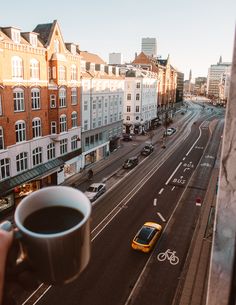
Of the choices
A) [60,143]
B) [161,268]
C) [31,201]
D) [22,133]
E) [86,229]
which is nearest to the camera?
[86,229]

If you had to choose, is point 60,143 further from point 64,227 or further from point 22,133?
point 64,227

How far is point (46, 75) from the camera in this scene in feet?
98.7

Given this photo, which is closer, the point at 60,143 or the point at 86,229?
the point at 86,229

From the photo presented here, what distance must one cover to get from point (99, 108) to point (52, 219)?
1659 inches

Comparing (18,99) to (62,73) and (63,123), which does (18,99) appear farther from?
(63,123)

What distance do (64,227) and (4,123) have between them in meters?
24.4

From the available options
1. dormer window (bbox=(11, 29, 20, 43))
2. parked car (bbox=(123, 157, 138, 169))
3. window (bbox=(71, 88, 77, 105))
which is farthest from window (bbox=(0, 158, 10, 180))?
parked car (bbox=(123, 157, 138, 169))

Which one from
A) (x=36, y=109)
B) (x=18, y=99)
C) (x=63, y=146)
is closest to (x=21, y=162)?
(x=36, y=109)

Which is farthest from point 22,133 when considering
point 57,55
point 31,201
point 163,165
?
point 31,201

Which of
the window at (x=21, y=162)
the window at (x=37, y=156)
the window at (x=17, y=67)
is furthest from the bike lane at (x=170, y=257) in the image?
the window at (x=17, y=67)

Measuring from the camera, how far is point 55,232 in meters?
2.68

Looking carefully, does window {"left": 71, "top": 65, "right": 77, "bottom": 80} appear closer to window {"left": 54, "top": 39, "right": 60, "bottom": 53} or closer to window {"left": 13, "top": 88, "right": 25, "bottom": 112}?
window {"left": 54, "top": 39, "right": 60, "bottom": 53}

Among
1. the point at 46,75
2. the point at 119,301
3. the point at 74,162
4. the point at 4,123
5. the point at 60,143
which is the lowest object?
the point at 119,301

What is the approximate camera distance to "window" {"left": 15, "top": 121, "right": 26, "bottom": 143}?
1060 inches
